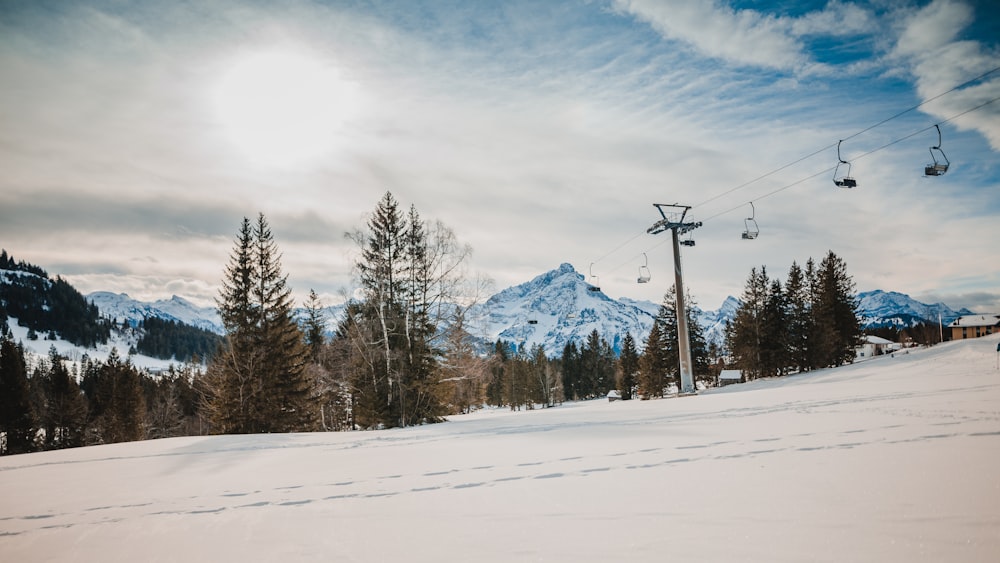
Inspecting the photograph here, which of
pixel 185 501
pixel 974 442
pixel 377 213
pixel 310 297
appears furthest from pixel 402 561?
pixel 310 297

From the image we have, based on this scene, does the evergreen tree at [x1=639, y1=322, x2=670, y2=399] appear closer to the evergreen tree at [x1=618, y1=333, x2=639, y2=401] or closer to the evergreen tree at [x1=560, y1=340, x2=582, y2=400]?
the evergreen tree at [x1=618, y1=333, x2=639, y2=401]

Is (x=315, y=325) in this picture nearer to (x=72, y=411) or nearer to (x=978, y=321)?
(x=72, y=411)

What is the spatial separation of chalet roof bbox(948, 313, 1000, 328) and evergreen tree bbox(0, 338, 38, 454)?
153943 millimetres

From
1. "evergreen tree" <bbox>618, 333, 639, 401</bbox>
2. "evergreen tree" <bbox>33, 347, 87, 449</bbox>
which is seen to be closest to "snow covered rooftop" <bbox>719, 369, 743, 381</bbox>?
"evergreen tree" <bbox>618, 333, 639, 401</bbox>

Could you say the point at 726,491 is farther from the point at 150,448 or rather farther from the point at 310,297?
the point at 310,297

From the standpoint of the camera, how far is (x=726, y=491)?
641 centimetres

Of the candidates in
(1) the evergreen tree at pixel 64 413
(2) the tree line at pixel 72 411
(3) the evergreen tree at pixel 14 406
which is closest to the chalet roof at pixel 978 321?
(2) the tree line at pixel 72 411

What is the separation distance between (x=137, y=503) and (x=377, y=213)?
20579 mm

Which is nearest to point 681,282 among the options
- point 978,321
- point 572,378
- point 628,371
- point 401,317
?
point 401,317

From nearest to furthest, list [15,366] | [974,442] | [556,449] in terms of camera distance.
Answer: [974,442]
[556,449]
[15,366]

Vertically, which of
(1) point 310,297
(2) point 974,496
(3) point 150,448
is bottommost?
(3) point 150,448

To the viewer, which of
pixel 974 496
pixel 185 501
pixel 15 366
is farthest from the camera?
pixel 15 366

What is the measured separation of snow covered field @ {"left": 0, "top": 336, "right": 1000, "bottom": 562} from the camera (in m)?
4.88

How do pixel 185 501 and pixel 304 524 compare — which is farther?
pixel 185 501
